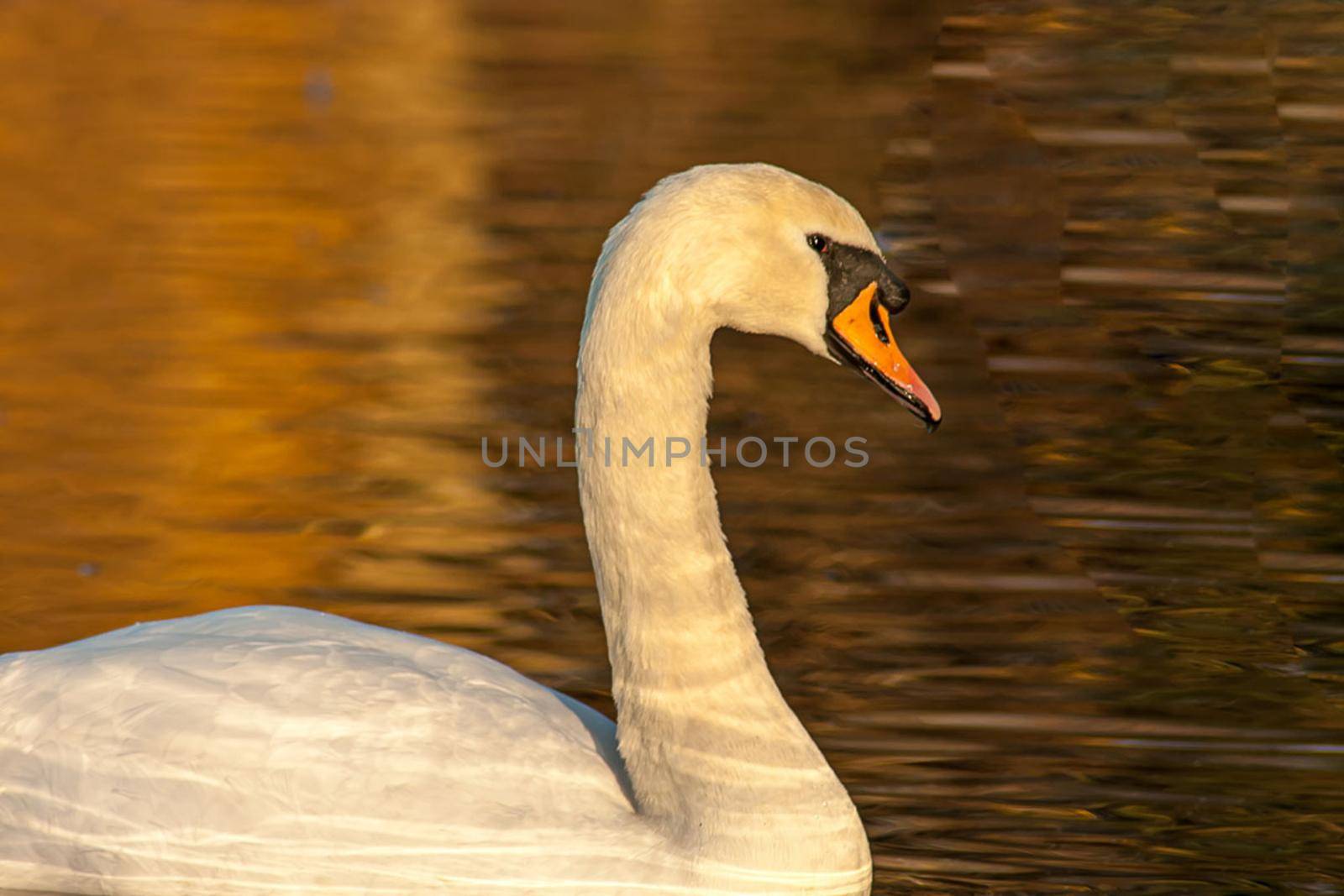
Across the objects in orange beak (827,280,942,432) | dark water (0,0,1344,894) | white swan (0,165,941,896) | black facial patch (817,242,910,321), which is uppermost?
black facial patch (817,242,910,321)

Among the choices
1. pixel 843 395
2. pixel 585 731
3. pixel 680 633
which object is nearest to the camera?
pixel 680 633

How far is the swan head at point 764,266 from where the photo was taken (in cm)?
452

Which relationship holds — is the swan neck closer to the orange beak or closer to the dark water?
the orange beak

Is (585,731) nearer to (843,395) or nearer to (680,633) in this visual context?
(680,633)

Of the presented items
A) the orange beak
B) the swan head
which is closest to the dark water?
the orange beak

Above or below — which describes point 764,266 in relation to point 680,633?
above

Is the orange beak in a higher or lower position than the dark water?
higher

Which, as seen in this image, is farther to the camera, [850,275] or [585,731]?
[585,731]

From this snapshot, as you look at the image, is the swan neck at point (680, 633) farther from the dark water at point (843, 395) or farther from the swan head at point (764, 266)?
the dark water at point (843, 395)

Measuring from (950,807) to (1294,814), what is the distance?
2.52 feet

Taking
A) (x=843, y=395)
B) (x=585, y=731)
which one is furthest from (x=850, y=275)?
(x=843, y=395)

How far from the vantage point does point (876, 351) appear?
4.80 meters

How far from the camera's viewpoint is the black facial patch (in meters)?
4.70

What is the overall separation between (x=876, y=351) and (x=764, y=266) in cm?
32
